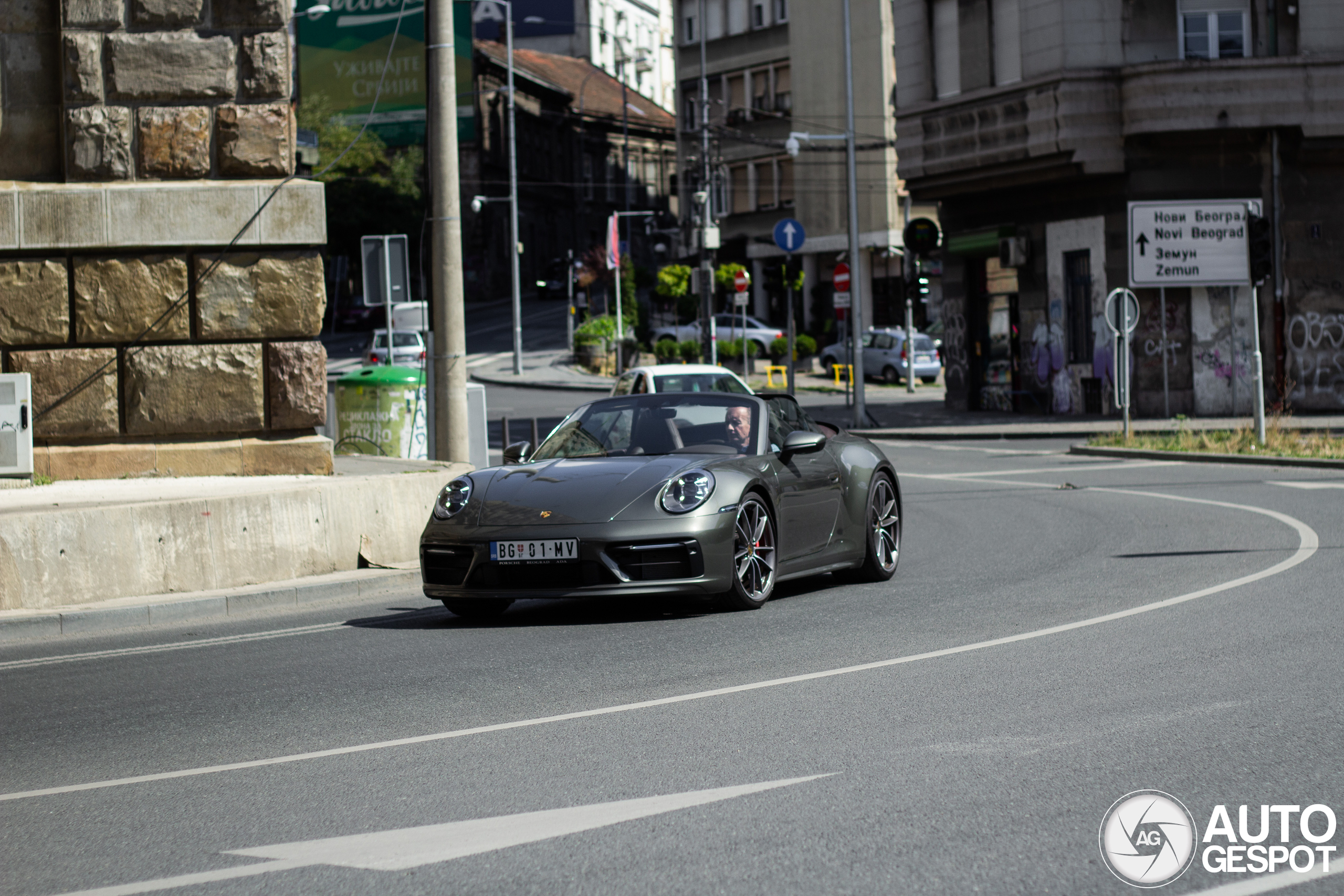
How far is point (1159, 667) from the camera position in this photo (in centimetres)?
727

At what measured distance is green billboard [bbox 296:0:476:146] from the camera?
19422mm

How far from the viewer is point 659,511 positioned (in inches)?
360

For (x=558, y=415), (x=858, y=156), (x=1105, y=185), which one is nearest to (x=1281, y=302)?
(x=1105, y=185)

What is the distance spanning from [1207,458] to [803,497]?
46.1 ft

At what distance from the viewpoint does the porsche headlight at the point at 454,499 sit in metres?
9.53

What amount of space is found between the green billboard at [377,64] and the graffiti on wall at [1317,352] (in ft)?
52.6

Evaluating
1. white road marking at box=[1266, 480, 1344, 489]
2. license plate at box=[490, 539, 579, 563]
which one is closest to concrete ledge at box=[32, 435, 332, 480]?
license plate at box=[490, 539, 579, 563]

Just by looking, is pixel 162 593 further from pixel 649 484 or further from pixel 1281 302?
pixel 1281 302

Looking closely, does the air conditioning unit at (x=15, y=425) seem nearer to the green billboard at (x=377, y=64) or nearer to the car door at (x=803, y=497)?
the car door at (x=803, y=497)

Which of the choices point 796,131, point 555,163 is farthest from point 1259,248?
point 555,163

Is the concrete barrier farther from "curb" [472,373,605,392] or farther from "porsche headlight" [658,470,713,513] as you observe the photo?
"curb" [472,373,605,392]

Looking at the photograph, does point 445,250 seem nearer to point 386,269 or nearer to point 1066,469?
point 386,269

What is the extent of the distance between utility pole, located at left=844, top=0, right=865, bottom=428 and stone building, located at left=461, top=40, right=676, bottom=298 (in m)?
47.5

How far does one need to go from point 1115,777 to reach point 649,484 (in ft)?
14.5
